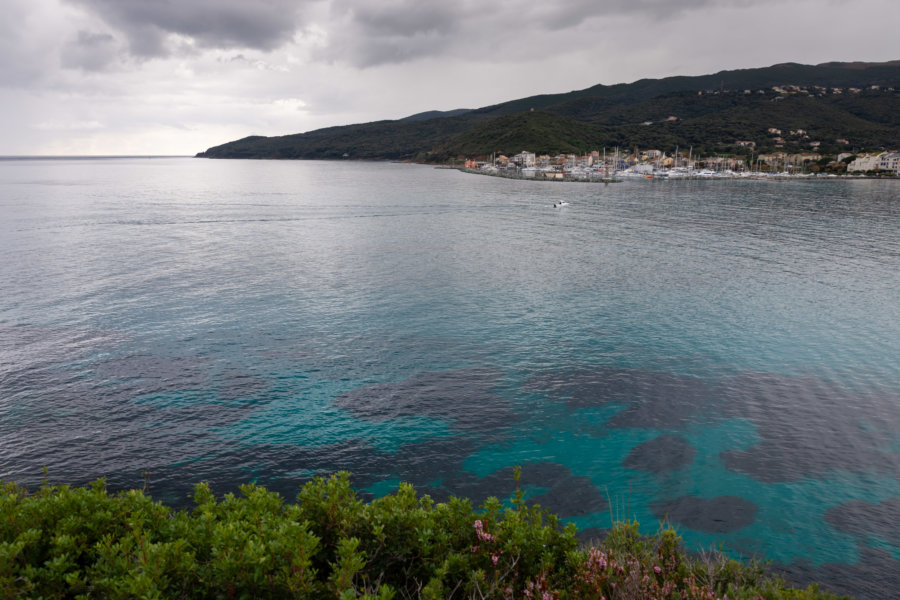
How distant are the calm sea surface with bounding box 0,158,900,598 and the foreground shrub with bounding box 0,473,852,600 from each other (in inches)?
269

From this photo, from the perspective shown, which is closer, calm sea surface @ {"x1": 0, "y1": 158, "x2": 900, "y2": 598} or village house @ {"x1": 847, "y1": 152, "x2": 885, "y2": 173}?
calm sea surface @ {"x1": 0, "y1": 158, "x2": 900, "y2": 598}

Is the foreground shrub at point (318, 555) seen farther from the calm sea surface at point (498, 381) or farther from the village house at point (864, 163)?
the village house at point (864, 163)

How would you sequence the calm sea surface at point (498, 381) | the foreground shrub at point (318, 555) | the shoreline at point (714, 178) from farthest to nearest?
the shoreline at point (714, 178) < the calm sea surface at point (498, 381) < the foreground shrub at point (318, 555)

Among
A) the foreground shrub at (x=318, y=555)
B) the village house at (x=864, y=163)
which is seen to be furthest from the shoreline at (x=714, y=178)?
the foreground shrub at (x=318, y=555)

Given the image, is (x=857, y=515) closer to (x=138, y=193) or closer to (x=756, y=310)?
(x=756, y=310)

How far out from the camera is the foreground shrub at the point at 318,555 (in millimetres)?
7570

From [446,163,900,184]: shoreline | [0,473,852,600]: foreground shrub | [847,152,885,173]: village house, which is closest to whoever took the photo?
[0,473,852,600]: foreground shrub

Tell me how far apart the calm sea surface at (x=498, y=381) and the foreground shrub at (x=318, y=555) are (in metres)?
6.84

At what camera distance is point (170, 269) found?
149 ft

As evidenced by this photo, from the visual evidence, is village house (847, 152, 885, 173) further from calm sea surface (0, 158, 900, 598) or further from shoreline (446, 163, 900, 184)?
calm sea surface (0, 158, 900, 598)

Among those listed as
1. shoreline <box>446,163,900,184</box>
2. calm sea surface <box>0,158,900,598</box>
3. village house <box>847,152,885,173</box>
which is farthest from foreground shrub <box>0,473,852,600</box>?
village house <box>847,152,885,173</box>

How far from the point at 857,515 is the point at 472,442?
11937 millimetres

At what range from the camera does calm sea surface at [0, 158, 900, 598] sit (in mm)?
16969

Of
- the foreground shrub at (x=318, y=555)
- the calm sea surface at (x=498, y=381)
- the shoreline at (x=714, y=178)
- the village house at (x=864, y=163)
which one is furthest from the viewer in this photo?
the village house at (x=864, y=163)
